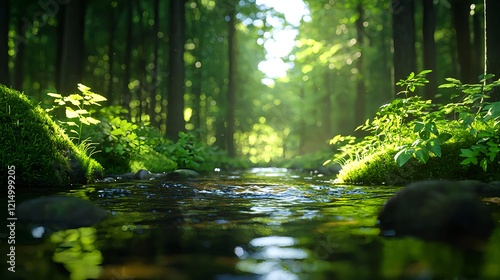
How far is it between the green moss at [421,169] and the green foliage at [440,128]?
0.06 metres

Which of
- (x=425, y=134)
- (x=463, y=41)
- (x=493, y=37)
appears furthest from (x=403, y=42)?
(x=463, y=41)

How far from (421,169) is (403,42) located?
15.0 feet

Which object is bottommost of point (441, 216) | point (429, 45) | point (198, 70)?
point (441, 216)

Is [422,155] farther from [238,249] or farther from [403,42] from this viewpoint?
[403,42]

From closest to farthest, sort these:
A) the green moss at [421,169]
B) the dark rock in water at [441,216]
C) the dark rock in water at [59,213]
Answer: the dark rock in water at [441,216] → the dark rock in water at [59,213] → the green moss at [421,169]

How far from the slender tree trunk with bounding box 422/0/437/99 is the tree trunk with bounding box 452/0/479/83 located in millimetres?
1549

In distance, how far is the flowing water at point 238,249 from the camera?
2.26 meters

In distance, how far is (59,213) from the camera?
3.57 metres

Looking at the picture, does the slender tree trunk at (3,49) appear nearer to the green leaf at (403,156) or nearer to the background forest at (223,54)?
the background forest at (223,54)

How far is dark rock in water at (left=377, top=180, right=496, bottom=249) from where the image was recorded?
301cm

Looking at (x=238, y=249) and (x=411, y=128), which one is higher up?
(x=411, y=128)

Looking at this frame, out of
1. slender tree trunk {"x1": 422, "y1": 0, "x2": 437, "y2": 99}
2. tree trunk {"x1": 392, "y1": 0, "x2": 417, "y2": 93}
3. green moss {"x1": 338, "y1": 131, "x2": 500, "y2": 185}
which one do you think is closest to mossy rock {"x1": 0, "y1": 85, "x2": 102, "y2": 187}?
green moss {"x1": 338, "y1": 131, "x2": 500, "y2": 185}

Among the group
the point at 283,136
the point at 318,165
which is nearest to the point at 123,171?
the point at 318,165

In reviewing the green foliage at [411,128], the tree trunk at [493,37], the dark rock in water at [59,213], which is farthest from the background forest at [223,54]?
the dark rock in water at [59,213]
